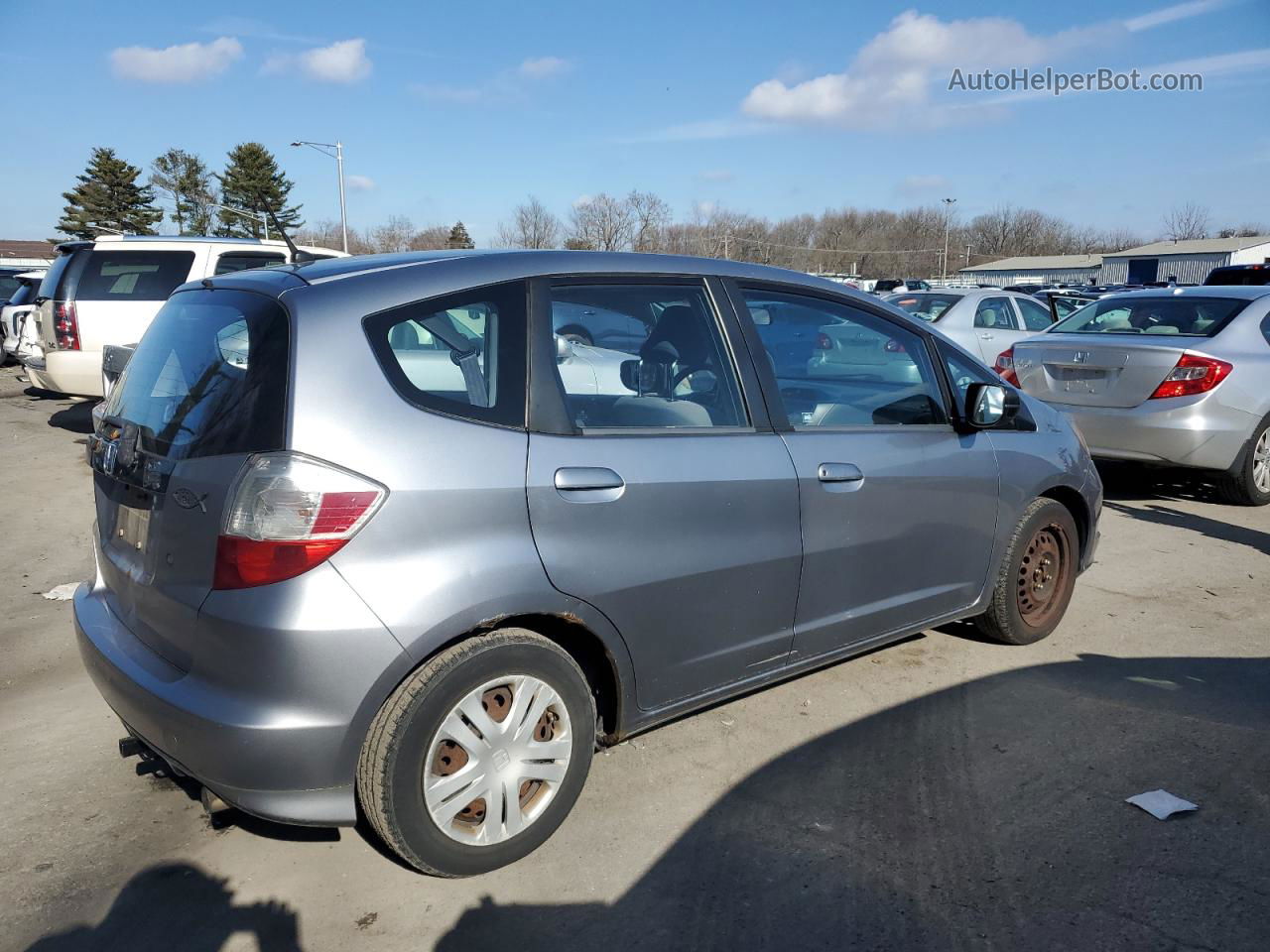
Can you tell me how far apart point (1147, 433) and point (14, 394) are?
594 inches

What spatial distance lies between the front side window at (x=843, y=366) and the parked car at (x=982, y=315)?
8.99 m

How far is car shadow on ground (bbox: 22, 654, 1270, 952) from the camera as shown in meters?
2.57

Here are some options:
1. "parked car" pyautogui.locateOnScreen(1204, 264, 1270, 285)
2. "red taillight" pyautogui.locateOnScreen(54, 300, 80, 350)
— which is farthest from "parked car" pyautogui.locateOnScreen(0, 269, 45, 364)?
"parked car" pyautogui.locateOnScreen(1204, 264, 1270, 285)

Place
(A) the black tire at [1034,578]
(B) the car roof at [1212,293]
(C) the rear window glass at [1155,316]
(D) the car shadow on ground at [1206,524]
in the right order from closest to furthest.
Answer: (A) the black tire at [1034,578] < (D) the car shadow on ground at [1206,524] < (C) the rear window glass at [1155,316] < (B) the car roof at [1212,293]

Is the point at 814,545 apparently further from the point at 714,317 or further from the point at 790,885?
the point at 790,885

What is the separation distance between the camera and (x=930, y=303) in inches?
526

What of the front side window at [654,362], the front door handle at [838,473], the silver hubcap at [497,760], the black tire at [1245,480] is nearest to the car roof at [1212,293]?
the black tire at [1245,480]

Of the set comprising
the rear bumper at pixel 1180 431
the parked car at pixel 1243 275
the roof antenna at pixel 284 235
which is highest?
the parked car at pixel 1243 275

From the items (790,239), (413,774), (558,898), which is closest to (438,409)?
(413,774)

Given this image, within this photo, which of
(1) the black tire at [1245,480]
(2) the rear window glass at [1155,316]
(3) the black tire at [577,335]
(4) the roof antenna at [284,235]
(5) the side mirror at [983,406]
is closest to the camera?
(3) the black tire at [577,335]

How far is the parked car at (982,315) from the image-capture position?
41.9 feet

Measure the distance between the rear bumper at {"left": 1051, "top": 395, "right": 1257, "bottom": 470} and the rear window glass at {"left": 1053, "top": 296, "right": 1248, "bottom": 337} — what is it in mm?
730

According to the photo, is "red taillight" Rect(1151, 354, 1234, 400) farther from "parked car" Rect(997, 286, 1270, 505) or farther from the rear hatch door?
the rear hatch door

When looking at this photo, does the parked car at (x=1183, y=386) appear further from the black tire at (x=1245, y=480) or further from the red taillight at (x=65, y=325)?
the red taillight at (x=65, y=325)
